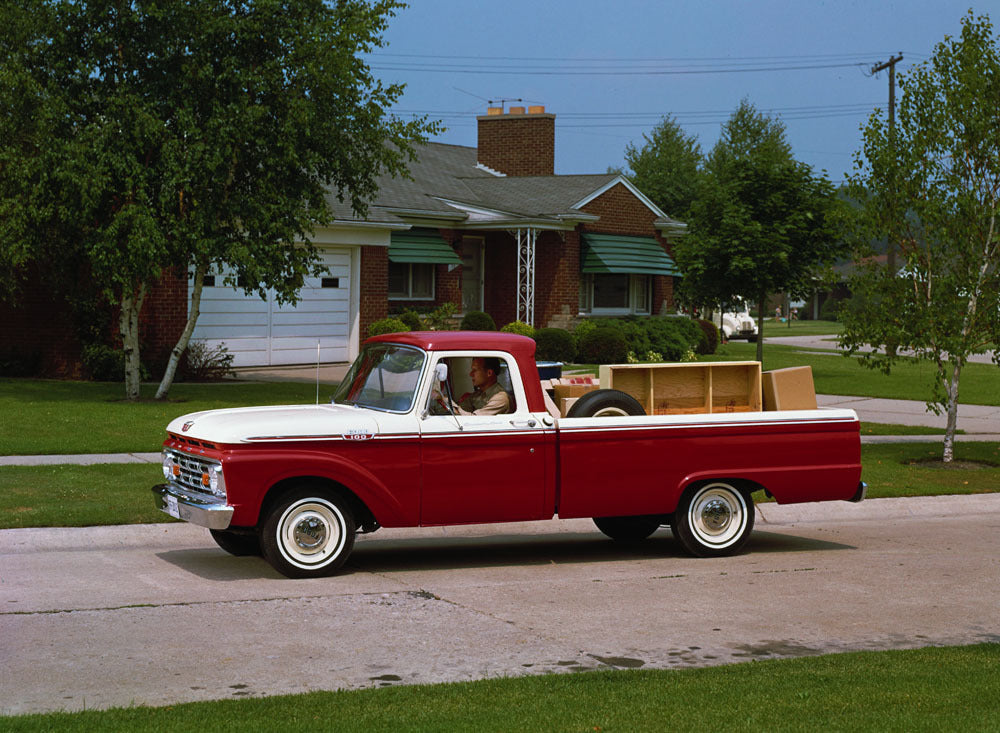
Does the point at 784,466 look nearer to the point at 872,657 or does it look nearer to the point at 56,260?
the point at 872,657

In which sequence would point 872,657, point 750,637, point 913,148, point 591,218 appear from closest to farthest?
1. point 872,657
2. point 750,637
3. point 913,148
4. point 591,218

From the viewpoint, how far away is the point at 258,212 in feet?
64.4

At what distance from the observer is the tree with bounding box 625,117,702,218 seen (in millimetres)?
52469

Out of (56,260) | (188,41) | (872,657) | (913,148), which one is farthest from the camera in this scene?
(56,260)

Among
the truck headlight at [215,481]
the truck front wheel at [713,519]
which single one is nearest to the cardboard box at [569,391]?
the truck front wheel at [713,519]

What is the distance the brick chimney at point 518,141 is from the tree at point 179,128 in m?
19.8

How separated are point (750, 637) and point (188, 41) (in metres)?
14.7

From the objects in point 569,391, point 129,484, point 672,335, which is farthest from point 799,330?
point 569,391

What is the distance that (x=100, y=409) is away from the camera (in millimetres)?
18922

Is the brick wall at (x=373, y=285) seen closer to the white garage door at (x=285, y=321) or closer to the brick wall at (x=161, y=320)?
the white garage door at (x=285, y=321)

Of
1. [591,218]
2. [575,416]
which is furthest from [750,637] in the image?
[591,218]

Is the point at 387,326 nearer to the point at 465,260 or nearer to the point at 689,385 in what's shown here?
the point at 465,260

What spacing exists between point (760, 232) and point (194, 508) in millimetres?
20666

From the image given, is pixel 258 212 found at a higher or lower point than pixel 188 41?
lower
